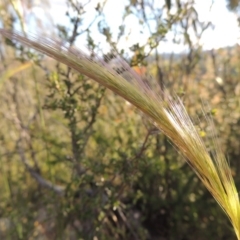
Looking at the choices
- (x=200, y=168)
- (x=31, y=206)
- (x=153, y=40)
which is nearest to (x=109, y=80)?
(x=200, y=168)

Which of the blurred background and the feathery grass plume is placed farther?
the blurred background

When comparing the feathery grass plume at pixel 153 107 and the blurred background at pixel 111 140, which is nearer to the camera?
the feathery grass plume at pixel 153 107

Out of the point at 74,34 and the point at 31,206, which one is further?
the point at 31,206

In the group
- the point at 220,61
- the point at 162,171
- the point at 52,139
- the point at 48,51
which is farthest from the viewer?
the point at 220,61

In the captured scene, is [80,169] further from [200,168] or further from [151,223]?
[200,168]

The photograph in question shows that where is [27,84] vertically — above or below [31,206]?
above

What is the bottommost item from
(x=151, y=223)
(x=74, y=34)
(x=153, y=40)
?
(x=151, y=223)

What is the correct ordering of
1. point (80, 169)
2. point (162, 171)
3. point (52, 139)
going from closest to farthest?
point (80, 169), point (162, 171), point (52, 139)

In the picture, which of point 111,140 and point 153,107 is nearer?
point 153,107
